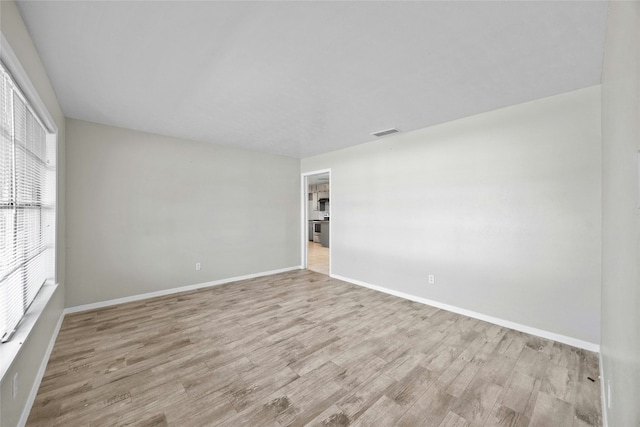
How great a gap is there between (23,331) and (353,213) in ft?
13.4

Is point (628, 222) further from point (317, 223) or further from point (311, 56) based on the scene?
point (317, 223)

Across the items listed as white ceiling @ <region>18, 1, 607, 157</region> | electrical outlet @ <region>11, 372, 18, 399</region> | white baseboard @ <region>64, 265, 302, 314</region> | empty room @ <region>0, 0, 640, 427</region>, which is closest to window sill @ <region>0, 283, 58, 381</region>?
empty room @ <region>0, 0, 640, 427</region>

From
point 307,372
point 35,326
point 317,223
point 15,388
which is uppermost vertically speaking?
point 317,223

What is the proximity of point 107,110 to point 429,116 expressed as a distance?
401 centimetres

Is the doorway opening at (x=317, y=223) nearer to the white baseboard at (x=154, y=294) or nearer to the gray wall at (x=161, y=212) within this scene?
the gray wall at (x=161, y=212)

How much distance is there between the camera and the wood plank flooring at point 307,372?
166 cm

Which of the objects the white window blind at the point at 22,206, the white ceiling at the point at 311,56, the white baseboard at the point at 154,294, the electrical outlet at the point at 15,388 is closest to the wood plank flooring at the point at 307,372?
the white baseboard at the point at 154,294

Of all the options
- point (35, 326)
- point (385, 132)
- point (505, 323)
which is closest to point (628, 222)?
point (505, 323)

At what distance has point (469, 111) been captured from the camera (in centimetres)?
303

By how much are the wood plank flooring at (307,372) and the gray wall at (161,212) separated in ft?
2.01

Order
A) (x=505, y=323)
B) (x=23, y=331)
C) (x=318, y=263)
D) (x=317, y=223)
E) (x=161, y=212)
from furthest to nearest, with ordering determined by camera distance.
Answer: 1. (x=317, y=223)
2. (x=318, y=263)
3. (x=161, y=212)
4. (x=505, y=323)
5. (x=23, y=331)

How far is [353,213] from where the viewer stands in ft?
15.4

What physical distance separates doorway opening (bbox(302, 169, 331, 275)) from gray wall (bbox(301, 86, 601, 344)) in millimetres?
1619

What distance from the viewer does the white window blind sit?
1487 mm
